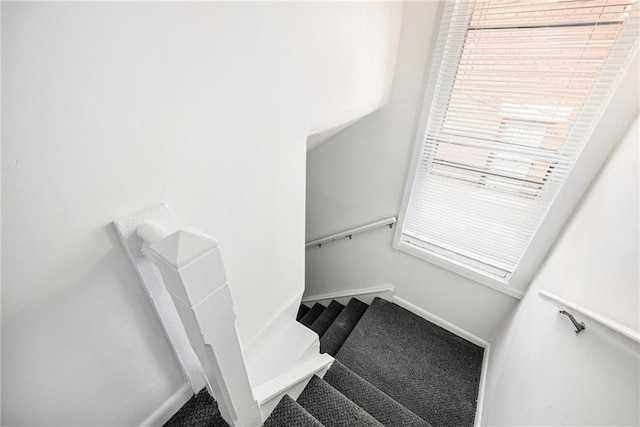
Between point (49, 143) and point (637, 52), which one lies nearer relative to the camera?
point (49, 143)

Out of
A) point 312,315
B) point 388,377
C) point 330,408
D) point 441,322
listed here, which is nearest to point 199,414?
point 330,408

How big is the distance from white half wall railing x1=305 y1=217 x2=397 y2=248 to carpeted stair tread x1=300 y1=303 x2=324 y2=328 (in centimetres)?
88

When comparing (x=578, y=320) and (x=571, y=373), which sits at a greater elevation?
(x=578, y=320)

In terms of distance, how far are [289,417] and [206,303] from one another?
0.98 m

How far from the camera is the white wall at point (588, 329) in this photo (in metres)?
0.77

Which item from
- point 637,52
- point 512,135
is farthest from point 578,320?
point 637,52

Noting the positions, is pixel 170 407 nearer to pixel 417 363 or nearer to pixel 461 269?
pixel 417 363

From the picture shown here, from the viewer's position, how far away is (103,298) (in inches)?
25.8

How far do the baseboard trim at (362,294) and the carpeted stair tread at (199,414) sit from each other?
187cm

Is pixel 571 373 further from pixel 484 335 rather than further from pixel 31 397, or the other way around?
pixel 31 397

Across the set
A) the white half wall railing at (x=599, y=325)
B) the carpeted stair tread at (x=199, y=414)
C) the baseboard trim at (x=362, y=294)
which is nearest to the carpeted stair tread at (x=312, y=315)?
the baseboard trim at (x=362, y=294)

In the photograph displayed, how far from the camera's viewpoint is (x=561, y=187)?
149cm

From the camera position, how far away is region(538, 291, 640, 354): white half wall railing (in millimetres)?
737

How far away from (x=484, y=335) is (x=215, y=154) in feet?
8.44
